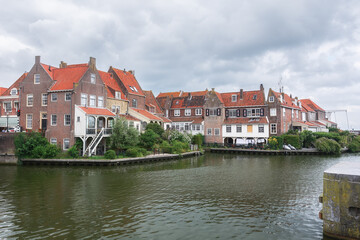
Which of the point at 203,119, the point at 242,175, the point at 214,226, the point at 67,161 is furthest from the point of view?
the point at 203,119

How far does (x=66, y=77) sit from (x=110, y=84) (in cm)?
1027

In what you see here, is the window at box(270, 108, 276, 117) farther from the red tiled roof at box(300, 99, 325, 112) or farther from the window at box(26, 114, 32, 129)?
the window at box(26, 114, 32, 129)

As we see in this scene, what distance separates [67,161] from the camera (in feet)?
112

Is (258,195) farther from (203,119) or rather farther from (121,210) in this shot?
(203,119)

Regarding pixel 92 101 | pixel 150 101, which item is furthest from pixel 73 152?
pixel 150 101

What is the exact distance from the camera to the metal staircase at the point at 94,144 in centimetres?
3640

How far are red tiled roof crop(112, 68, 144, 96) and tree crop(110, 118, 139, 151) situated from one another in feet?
48.5

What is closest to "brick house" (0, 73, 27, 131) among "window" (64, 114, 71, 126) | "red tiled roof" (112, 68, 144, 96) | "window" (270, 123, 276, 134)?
"window" (64, 114, 71, 126)

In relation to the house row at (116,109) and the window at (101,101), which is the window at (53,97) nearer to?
the house row at (116,109)

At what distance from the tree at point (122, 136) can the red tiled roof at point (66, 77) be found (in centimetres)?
887

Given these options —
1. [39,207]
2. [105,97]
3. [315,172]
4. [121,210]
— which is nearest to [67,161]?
[105,97]

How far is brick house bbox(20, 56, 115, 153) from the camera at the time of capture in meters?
37.5

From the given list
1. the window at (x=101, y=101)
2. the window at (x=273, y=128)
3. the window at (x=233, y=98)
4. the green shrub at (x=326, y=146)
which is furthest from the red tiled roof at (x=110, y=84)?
the green shrub at (x=326, y=146)

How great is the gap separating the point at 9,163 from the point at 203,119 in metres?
40.2
